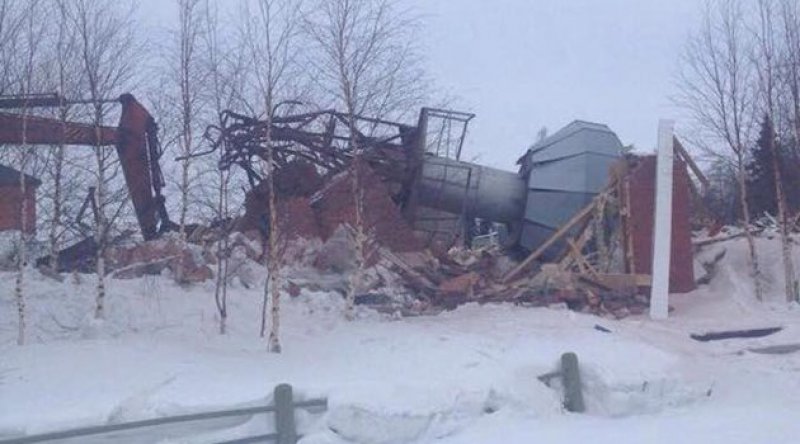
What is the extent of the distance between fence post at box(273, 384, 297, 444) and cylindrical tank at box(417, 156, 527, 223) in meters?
14.0

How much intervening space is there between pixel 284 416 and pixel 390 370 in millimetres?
3160

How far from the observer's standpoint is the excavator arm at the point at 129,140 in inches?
769

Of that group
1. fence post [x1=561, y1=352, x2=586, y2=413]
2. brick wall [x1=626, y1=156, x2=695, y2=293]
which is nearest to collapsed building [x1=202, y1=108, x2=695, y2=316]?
brick wall [x1=626, y1=156, x2=695, y2=293]

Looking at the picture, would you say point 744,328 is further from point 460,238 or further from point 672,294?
point 460,238

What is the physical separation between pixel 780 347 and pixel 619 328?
265cm

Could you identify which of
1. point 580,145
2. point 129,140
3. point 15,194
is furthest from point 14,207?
point 580,145

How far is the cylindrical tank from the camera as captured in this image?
27.3m

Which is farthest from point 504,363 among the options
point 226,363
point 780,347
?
point 780,347

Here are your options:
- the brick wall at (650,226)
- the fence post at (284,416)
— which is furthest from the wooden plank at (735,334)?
the fence post at (284,416)

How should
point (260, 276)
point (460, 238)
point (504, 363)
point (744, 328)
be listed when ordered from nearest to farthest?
point (504, 363) < point (744, 328) < point (260, 276) < point (460, 238)

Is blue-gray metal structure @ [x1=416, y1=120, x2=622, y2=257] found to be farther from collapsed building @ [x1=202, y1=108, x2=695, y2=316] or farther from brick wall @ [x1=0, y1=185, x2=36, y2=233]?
brick wall @ [x1=0, y1=185, x2=36, y2=233]

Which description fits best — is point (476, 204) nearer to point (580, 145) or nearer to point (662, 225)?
point (580, 145)

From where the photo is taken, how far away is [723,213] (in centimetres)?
3453

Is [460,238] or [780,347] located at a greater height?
[460,238]
